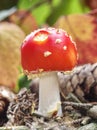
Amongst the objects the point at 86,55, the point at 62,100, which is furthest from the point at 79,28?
the point at 62,100

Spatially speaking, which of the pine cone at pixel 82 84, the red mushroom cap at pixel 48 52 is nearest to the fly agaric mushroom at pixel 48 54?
the red mushroom cap at pixel 48 52

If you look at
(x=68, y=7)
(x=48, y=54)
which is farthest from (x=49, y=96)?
(x=68, y=7)

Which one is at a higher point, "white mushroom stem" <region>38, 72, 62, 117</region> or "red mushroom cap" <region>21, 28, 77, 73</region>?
"red mushroom cap" <region>21, 28, 77, 73</region>

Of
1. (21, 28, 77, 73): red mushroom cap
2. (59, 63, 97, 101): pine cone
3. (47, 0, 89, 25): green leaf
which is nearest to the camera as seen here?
(21, 28, 77, 73): red mushroom cap

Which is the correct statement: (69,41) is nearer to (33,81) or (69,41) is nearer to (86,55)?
(33,81)

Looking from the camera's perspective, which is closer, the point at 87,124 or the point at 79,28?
the point at 87,124

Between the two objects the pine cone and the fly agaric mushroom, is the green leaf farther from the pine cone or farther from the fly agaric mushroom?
the fly agaric mushroom

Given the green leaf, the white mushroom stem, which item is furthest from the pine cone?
the green leaf

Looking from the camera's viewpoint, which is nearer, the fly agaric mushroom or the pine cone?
the fly agaric mushroom
